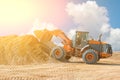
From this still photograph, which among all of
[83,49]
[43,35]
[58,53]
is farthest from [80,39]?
[43,35]

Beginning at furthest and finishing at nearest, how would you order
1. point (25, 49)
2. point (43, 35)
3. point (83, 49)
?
point (43, 35)
point (25, 49)
point (83, 49)

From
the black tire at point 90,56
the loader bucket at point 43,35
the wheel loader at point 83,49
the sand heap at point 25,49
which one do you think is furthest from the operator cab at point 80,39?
the loader bucket at point 43,35

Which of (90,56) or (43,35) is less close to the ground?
(43,35)

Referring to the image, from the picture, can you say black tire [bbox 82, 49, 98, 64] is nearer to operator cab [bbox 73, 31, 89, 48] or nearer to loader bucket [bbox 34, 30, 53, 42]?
operator cab [bbox 73, 31, 89, 48]

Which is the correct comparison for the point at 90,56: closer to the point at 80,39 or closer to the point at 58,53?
the point at 80,39

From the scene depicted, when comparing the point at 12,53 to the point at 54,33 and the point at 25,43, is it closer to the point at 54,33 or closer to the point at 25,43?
the point at 25,43

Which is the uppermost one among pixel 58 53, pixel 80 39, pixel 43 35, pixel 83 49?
pixel 43 35

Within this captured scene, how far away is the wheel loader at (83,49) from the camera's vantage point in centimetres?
2605

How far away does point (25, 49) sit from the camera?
27797 mm

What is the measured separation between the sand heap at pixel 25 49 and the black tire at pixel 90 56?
11.6ft

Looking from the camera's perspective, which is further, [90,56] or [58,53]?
[58,53]

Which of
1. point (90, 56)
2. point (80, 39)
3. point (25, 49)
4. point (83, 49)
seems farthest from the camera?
point (25, 49)

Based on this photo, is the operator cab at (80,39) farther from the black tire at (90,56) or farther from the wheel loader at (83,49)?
the black tire at (90,56)

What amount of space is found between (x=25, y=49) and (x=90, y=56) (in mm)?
6267
